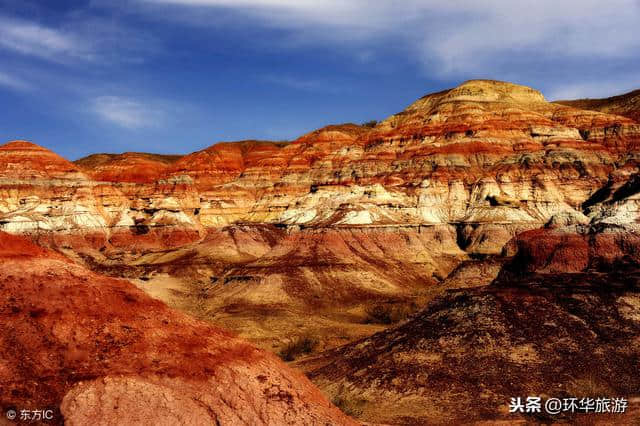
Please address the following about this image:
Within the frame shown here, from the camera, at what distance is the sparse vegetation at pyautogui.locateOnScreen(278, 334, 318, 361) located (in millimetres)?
34269

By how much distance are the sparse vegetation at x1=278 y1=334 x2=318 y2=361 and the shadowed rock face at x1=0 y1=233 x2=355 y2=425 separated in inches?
727

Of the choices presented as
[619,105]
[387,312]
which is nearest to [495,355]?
[387,312]

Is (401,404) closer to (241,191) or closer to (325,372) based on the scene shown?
(325,372)

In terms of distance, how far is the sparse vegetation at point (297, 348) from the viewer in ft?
112

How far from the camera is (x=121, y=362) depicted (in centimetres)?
1344

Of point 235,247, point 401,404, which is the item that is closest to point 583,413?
point 401,404

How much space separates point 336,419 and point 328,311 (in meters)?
36.1

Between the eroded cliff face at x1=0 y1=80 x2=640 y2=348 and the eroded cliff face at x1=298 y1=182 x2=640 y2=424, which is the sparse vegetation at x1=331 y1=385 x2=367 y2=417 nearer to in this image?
the eroded cliff face at x1=298 y1=182 x2=640 y2=424

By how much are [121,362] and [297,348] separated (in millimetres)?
22719

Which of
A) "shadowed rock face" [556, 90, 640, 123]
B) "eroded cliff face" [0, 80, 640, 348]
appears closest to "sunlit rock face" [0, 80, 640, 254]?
"eroded cliff face" [0, 80, 640, 348]

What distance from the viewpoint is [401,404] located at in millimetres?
22797

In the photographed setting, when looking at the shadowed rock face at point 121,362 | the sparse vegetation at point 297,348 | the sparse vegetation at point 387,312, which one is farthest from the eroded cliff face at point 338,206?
the shadowed rock face at point 121,362

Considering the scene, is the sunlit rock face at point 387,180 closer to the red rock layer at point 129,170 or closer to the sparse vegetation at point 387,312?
the red rock layer at point 129,170

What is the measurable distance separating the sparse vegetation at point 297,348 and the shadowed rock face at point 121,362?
727 inches
